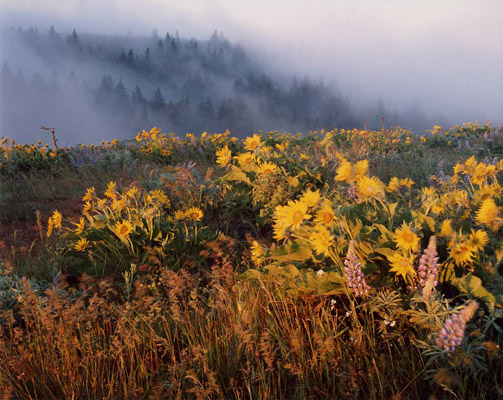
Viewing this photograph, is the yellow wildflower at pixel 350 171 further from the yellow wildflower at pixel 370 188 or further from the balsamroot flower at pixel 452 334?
the balsamroot flower at pixel 452 334

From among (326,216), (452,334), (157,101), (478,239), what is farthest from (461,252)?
(157,101)

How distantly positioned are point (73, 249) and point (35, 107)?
10640 cm

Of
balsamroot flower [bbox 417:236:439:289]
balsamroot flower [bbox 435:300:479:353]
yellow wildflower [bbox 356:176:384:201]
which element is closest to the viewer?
balsamroot flower [bbox 435:300:479:353]

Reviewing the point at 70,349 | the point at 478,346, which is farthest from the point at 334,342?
the point at 70,349

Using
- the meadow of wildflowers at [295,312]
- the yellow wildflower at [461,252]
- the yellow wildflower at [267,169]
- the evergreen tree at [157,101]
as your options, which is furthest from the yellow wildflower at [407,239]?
the evergreen tree at [157,101]

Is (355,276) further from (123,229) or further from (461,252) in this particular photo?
(123,229)

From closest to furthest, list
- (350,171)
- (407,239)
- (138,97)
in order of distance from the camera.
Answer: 1. (407,239)
2. (350,171)
3. (138,97)

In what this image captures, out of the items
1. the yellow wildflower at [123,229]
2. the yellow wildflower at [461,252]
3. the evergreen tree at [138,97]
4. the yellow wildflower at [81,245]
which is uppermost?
the yellow wildflower at [461,252]

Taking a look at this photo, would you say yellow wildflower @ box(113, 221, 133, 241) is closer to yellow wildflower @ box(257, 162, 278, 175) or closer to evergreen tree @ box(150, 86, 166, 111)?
yellow wildflower @ box(257, 162, 278, 175)

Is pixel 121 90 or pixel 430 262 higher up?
pixel 430 262

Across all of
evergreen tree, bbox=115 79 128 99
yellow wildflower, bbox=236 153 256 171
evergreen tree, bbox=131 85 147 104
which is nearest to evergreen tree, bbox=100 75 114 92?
evergreen tree, bbox=115 79 128 99

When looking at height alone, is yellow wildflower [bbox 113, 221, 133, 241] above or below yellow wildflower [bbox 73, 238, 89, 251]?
above

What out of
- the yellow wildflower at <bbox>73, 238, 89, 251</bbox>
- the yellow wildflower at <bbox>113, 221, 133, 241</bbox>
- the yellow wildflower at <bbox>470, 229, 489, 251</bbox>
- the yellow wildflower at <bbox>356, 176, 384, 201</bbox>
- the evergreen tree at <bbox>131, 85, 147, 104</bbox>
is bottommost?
the evergreen tree at <bbox>131, 85, 147, 104</bbox>

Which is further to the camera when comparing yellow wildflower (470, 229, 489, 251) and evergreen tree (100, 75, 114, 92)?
evergreen tree (100, 75, 114, 92)
